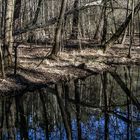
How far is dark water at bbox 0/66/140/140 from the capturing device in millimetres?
11779

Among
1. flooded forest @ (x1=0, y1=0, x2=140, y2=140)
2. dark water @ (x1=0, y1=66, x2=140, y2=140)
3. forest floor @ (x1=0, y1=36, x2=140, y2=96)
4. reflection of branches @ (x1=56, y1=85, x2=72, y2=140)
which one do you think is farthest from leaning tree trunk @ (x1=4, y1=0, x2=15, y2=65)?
reflection of branches @ (x1=56, y1=85, x2=72, y2=140)

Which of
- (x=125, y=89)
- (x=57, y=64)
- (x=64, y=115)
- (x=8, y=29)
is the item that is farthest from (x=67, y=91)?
(x=8, y=29)

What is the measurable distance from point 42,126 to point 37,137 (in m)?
1.23

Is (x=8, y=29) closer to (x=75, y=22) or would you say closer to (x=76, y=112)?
(x=76, y=112)

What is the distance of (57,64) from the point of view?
844 inches

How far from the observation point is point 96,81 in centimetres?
1964

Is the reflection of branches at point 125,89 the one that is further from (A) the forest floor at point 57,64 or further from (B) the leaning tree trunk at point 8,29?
(B) the leaning tree trunk at point 8,29

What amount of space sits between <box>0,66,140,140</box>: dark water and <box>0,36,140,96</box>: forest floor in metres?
0.68

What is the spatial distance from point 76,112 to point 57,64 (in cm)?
744

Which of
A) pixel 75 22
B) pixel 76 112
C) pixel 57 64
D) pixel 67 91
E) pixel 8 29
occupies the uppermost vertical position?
pixel 75 22

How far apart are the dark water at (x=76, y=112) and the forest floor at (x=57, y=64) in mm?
683

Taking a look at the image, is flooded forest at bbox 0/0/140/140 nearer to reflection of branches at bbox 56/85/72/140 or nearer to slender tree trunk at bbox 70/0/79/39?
reflection of branches at bbox 56/85/72/140

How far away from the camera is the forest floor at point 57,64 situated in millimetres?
17547

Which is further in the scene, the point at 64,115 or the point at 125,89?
the point at 125,89
